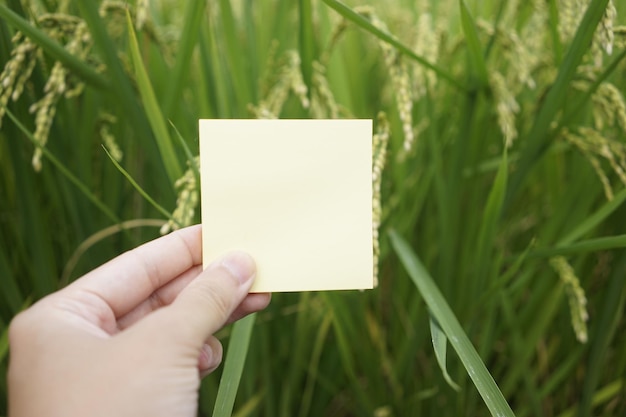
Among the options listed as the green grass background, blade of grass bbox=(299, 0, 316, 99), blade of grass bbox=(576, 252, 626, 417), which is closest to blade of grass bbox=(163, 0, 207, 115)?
the green grass background

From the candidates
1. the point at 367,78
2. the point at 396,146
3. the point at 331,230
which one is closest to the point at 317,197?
the point at 331,230

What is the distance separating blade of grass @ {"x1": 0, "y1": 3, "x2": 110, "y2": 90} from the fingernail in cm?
32

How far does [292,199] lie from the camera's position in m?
0.65

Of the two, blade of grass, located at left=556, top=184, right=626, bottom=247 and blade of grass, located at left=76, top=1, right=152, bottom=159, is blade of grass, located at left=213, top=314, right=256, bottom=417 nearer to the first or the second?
blade of grass, located at left=76, top=1, right=152, bottom=159

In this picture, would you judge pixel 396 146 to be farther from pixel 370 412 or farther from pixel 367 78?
pixel 370 412

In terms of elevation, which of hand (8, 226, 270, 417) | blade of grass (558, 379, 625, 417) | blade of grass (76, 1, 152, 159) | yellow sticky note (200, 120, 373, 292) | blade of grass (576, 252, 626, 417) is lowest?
blade of grass (558, 379, 625, 417)

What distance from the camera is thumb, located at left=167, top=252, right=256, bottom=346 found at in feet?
1.68

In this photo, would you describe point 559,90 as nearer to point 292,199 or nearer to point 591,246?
point 591,246

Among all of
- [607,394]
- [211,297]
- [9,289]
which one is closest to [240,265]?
[211,297]

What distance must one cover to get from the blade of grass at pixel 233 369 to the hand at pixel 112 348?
3.3 inches

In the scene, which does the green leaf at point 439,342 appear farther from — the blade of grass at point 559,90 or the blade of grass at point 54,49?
the blade of grass at point 54,49

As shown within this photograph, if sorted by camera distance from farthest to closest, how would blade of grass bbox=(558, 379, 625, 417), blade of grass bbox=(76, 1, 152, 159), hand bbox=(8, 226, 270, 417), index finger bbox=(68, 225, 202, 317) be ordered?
blade of grass bbox=(558, 379, 625, 417) < blade of grass bbox=(76, 1, 152, 159) < index finger bbox=(68, 225, 202, 317) < hand bbox=(8, 226, 270, 417)

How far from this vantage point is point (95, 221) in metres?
0.93

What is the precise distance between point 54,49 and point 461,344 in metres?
0.62
